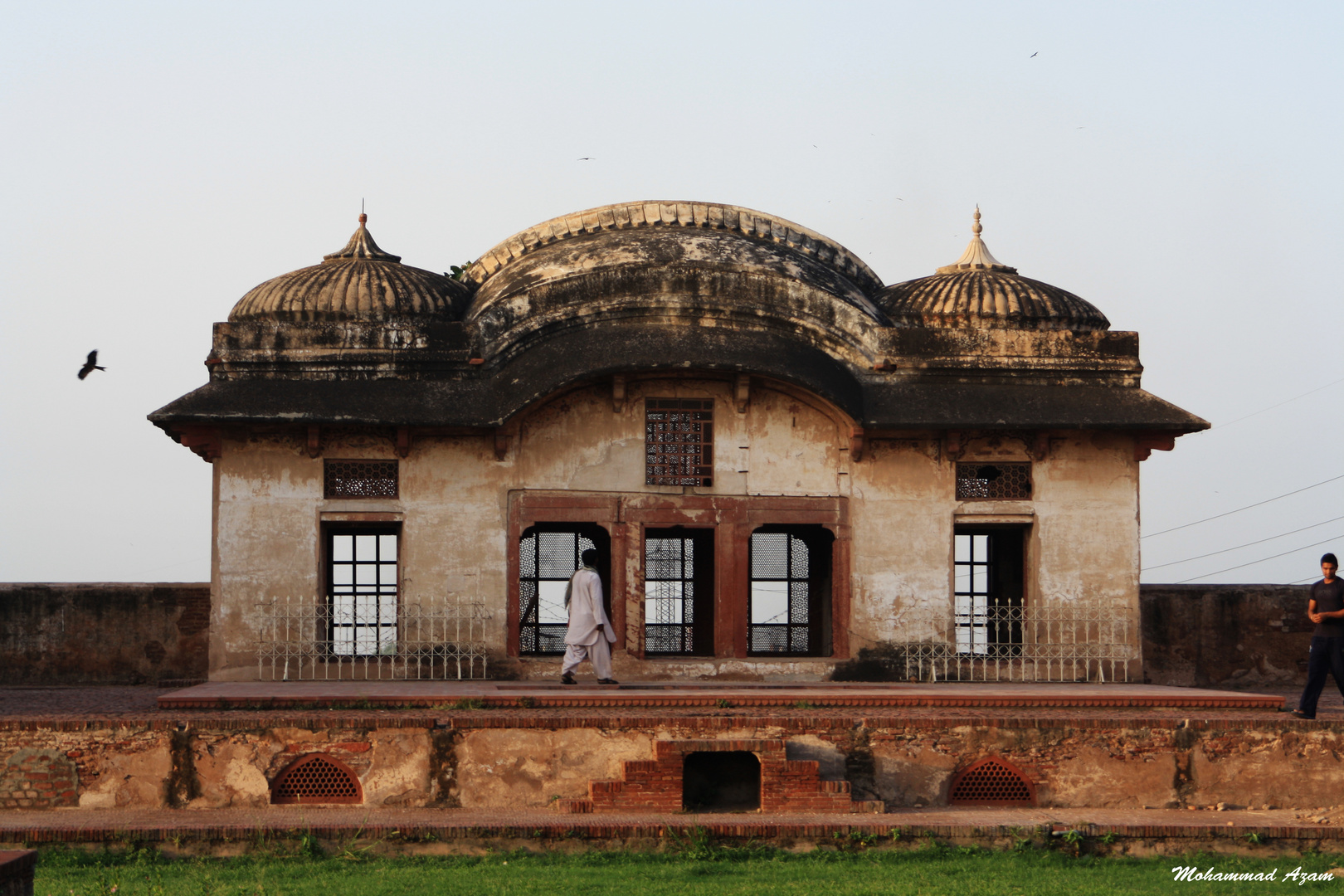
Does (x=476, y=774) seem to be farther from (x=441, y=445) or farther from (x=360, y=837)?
(x=441, y=445)

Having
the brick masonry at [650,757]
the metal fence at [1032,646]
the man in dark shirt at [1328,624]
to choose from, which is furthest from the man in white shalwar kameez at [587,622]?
the man in dark shirt at [1328,624]

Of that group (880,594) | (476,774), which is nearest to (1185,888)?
(476,774)

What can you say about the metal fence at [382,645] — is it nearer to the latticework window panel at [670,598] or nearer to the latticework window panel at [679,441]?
the latticework window panel at [679,441]

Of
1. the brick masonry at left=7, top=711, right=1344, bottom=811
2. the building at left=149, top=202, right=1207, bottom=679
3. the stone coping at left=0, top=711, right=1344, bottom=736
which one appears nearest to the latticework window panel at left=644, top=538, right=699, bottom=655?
the building at left=149, top=202, right=1207, bottom=679

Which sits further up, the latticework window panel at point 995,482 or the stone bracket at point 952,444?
the stone bracket at point 952,444

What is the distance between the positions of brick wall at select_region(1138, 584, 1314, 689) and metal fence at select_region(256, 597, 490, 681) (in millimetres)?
7466

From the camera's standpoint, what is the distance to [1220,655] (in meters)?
16.6

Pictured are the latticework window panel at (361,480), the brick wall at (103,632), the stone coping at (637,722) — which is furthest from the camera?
the brick wall at (103,632)

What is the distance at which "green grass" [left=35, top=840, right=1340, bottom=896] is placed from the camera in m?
8.16

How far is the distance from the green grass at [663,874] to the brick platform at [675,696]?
2275 millimetres

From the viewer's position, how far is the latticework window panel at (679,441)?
47.4ft

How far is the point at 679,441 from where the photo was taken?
14500 mm

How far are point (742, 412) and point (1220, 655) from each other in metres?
6.29

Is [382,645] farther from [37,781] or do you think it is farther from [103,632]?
[37,781]
